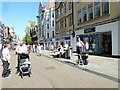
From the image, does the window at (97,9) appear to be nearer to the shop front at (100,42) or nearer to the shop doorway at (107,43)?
the shop front at (100,42)

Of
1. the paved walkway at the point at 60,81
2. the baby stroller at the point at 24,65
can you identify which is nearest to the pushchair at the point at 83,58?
the paved walkway at the point at 60,81

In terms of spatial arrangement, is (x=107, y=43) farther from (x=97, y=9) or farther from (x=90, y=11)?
(x=90, y=11)

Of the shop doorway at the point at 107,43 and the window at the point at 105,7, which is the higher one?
the window at the point at 105,7

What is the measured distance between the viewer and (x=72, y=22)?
22359mm

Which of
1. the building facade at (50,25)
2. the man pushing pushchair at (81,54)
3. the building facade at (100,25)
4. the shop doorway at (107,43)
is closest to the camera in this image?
the man pushing pushchair at (81,54)

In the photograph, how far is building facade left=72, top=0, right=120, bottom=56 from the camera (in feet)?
42.9

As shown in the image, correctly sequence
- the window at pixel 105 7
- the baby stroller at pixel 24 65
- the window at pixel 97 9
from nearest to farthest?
the baby stroller at pixel 24 65 → the window at pixel 105 7 → the window at pixel 97 9

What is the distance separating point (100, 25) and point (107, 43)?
7.30 feet

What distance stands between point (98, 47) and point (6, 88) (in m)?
13.2

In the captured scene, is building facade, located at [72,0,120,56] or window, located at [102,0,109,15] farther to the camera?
window, located at [102,0,109,15]

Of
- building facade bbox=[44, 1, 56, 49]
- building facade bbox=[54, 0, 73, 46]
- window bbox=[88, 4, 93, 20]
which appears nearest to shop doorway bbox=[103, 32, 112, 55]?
window bbox=[88, 4, 93, 20]

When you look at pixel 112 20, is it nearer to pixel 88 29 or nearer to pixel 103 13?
pixel 103 13

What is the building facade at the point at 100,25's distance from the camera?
13078 millimetres

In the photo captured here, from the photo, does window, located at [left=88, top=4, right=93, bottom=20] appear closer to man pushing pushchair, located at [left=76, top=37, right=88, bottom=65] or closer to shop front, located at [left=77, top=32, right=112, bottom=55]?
shop front, located at [left=77, top=32, right=112, bottom=55]
